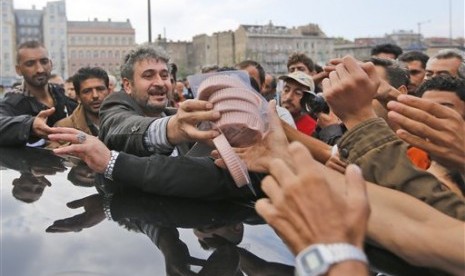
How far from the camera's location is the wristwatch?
104 centimetres

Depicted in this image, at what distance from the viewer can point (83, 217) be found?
1.70 meters

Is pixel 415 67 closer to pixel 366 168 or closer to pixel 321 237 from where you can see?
pixel 366 168

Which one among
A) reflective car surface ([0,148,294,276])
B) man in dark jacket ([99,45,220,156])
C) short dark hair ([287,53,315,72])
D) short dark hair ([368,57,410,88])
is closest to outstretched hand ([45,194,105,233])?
reflective car surface ([0,148,294,276])

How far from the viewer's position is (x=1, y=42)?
114250 millimetres

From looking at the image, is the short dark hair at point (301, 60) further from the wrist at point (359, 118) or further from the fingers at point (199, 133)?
the wrist at point (359, 118)

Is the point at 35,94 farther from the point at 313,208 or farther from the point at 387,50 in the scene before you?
the point at 313,208

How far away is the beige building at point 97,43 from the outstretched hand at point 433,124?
406 feet

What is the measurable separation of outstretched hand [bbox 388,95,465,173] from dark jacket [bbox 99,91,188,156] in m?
1.20

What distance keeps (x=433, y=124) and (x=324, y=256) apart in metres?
0.74

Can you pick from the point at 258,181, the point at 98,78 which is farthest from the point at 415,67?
the point at 258,181

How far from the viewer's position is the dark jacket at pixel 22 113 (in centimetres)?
303

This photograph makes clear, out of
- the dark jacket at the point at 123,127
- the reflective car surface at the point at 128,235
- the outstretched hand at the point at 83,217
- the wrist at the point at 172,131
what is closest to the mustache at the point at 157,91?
the dark jacket at the point at 123,127

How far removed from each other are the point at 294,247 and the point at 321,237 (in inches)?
2.7

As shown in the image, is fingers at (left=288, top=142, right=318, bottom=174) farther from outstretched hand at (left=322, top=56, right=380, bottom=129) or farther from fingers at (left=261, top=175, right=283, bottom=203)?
outstretched hand at (left=322, top=56, right=380, bottom=129)
